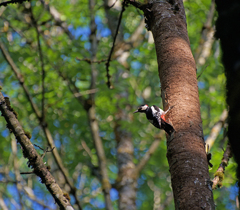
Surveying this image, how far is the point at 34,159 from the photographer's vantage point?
213 centimetres

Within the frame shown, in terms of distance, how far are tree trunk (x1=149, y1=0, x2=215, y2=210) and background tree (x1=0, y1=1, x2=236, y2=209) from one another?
295cm

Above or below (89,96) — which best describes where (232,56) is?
below

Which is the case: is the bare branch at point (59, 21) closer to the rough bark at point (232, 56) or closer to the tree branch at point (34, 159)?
the tree branch at point (34, 159)

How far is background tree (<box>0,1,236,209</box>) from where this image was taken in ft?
20.3

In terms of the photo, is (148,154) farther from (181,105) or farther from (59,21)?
(59,21)

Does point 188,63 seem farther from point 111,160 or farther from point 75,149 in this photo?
point 111,160

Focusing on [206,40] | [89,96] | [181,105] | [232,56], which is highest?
[206,40]

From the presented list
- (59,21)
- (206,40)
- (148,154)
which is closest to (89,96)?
(148,154)

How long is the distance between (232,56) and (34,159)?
1.66 metres

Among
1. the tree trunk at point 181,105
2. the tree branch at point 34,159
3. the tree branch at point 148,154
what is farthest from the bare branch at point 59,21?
the tree branch at point 34,159

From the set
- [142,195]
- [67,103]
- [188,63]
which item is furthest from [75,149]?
[188,63]

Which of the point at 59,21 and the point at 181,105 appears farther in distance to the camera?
the point at 59,21

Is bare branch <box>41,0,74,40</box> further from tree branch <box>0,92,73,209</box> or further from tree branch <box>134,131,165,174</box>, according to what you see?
tree branch <box>0,92,73,209</box>

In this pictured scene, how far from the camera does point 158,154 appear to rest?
773 cm
